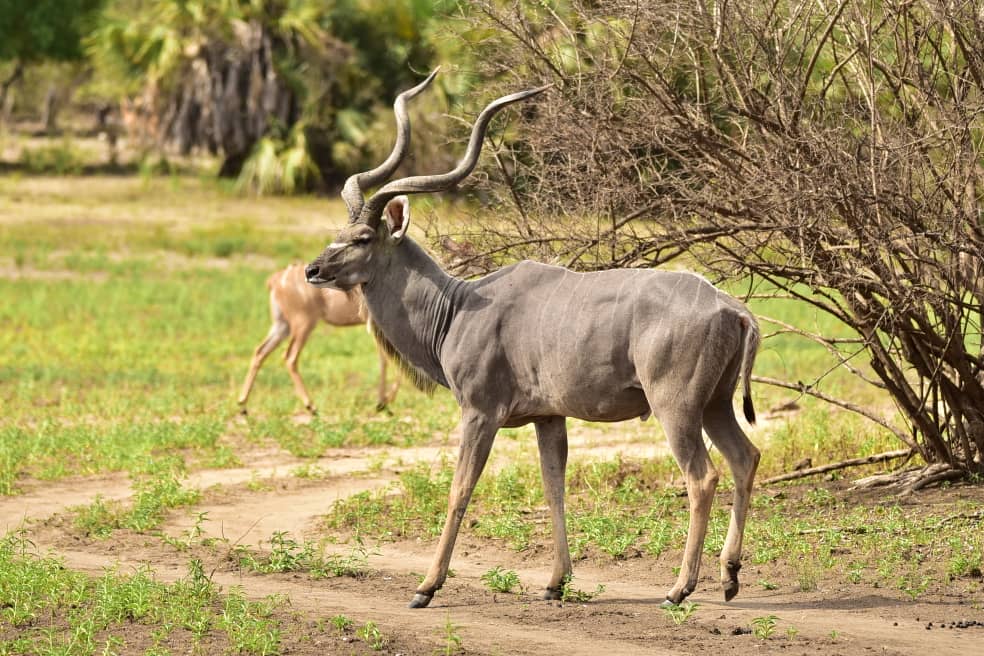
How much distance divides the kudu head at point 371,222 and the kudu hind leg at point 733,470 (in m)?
1.60

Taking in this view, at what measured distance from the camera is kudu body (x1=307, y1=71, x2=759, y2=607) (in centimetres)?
615

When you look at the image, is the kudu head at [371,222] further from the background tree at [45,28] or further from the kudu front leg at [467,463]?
the background tree at [45,28]

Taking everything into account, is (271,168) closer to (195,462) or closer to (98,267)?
(98,267)

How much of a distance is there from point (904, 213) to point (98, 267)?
15497 millimetres

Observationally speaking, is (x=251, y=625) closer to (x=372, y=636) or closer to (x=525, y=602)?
Result: (x=372, y=636)

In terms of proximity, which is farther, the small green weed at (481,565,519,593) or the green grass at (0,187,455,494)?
the green grass at (0,187,455,494)

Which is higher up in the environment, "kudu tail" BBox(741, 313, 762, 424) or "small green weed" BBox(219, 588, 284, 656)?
"kudu tail" BBox(741, 313, 762, 424)

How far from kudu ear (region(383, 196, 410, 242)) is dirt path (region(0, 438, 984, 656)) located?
1671 mm

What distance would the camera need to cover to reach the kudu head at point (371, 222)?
6598mm

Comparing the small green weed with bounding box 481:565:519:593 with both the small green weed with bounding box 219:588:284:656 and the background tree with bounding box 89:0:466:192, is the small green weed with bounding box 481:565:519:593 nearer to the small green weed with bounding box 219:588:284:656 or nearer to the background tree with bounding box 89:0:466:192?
the small green weed with bounding box 219:588:284:656

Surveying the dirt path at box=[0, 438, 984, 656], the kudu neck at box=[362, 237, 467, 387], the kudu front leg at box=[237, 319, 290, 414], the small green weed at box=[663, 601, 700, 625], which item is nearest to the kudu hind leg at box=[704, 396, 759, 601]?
the dirt path at box=[0, 438, 984, 656]

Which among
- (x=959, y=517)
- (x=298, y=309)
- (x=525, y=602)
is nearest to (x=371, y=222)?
(x=525, y=602)

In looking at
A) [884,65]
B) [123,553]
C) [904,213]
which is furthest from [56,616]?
[884,65]

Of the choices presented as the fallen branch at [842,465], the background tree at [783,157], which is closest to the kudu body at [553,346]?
the background tree at [783,157]
